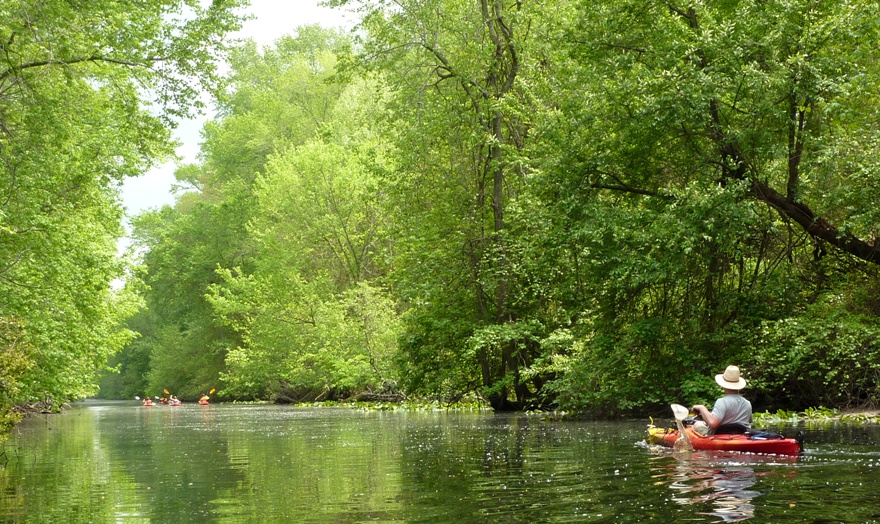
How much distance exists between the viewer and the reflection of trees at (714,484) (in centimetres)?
888

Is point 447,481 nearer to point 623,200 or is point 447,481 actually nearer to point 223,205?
point 623,200

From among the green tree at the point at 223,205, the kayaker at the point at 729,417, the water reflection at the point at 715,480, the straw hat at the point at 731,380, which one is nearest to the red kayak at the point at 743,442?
the water reflection at the point at 715,480

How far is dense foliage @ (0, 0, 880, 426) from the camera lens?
20.0 metres

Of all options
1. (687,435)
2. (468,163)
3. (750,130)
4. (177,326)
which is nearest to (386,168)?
(468,163)

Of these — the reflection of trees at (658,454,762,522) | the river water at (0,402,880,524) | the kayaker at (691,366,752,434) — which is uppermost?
the kayaker at (691,366,752,434)

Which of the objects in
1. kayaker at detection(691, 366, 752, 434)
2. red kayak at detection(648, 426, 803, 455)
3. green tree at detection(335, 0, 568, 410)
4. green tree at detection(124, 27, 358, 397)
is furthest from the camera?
green tree at detection(124, 27, 358, 397)

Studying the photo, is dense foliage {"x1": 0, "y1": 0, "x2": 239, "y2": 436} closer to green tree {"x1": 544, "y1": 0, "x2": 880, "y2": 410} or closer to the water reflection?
green tree {"x1": 544, "y1": 0, "x2": 880, "y2": 410}

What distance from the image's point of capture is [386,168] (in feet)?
107

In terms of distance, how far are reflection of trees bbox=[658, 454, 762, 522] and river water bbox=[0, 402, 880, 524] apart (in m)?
0.02

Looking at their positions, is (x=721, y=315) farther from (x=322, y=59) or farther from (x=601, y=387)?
(x=322, y=59)

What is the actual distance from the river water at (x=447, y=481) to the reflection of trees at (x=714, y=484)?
0.02 metres

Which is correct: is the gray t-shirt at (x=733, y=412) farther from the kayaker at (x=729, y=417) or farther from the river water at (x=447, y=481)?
the river water at (x=447, y=481)

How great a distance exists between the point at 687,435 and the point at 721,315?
330 inches

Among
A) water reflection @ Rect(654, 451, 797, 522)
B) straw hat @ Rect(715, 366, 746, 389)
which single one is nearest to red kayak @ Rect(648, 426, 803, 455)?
water reflection @ Rect(654, 451, 797, 522)
